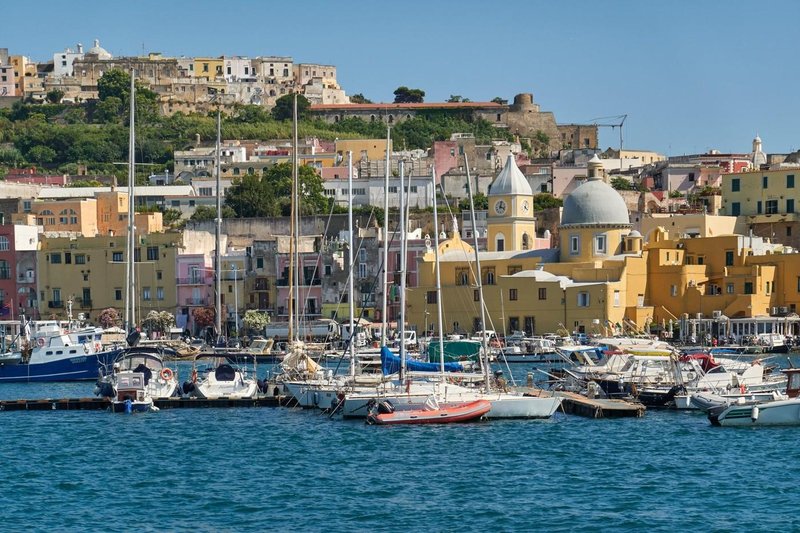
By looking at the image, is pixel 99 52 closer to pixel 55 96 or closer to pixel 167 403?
pixel 55 96

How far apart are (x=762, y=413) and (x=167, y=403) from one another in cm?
1675

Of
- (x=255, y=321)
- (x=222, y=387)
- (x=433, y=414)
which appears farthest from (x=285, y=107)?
(x=433, y=414)

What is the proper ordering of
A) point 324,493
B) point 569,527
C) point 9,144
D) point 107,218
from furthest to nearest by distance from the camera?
point 9,144 → point 107,218 → point 324,493 → point 569,527

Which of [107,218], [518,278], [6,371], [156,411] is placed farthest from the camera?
[107,218]

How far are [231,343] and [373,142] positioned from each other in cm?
4215

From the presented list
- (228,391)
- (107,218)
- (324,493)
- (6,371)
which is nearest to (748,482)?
(324,493)

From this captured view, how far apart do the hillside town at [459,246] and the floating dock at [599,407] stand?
1355 cm

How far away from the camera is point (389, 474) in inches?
1399

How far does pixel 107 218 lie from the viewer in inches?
3853

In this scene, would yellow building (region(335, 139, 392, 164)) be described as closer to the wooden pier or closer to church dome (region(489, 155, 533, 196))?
church dome (region(489, 155, 533, 196))

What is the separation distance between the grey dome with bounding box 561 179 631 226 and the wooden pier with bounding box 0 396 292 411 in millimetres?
31881

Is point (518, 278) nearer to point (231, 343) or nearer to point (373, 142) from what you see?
point (231, 343)

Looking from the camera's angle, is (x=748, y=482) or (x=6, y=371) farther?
(x=6, y=371)

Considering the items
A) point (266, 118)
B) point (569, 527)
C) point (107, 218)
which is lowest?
point (569, 527)
